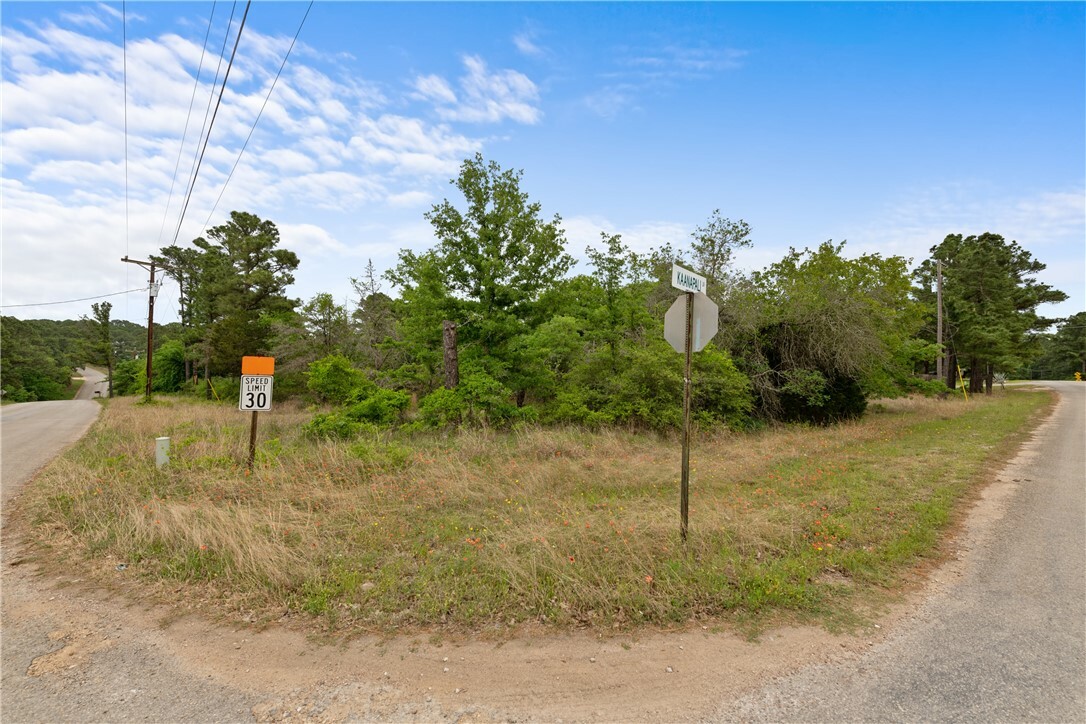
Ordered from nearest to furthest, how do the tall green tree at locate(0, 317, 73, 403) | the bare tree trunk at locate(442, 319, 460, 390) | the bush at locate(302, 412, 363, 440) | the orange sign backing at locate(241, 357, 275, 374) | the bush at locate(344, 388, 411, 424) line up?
the orange sign backing at locate(241, 357, 275, 374), the bush at locate(302, 412, 363, 440), the bush at locate(344, 388, 411, 424), the bare tree trunk at locate(442, 319, 460, 390), the tall green tree at locate(0, 317, 73, 403)

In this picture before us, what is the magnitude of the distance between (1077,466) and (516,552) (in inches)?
→ 435

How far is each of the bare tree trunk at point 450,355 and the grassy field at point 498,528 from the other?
391 centimetres

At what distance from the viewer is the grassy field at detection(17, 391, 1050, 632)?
12.8 ft

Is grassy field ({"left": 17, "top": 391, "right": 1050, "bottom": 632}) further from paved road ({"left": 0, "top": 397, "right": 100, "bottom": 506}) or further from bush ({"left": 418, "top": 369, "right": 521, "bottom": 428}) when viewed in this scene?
bush ({"left": 418, "top": 369, "right": 521, "bottom": 428})

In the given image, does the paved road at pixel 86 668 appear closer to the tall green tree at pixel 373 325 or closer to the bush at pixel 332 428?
the bush at pixel 332 428

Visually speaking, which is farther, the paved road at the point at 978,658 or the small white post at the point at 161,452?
the small white post at the point at 161,452

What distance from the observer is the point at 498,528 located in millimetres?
5605

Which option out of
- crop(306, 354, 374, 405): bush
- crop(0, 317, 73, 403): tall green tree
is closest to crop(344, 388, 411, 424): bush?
crop(306, 354, 374, 405): bush

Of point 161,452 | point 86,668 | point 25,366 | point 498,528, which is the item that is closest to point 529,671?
point 498,528

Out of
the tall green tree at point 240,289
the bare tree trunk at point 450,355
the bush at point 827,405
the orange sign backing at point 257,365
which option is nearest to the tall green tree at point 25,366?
the tall green tree at point 240,289

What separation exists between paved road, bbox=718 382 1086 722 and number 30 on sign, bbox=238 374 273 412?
8.00m

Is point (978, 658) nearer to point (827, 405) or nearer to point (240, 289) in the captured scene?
point (827, 405)

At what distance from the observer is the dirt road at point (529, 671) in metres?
2.72

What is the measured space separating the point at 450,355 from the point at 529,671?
37.5ft
